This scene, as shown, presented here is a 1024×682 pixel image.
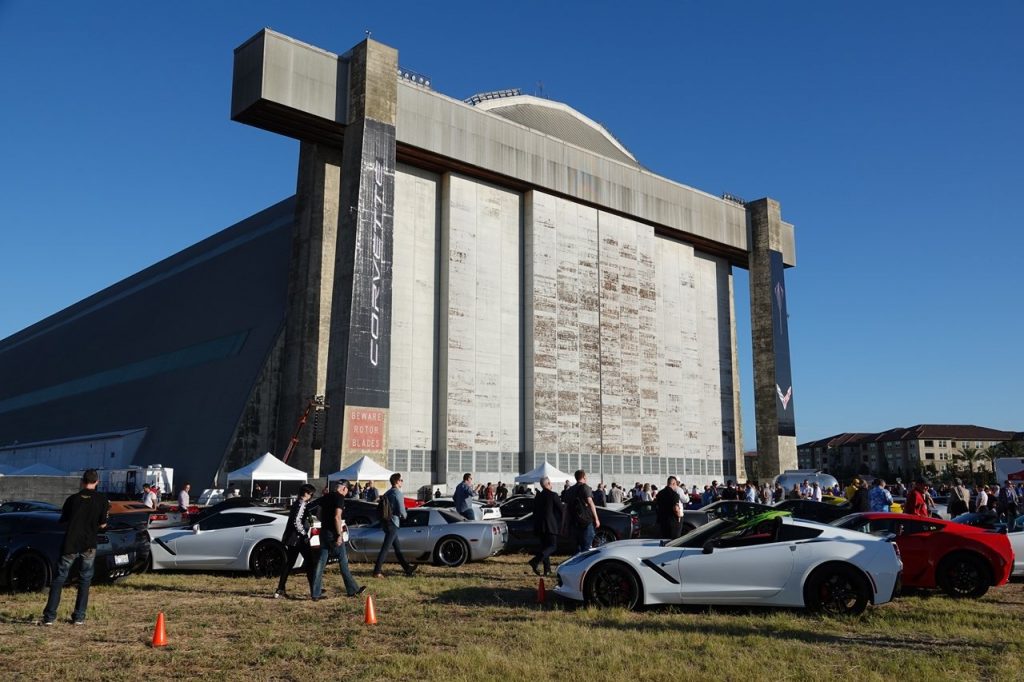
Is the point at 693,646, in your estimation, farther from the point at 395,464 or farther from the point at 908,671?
the point at 395,464

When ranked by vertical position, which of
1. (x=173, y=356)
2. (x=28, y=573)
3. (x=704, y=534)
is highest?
(x=173, y=356)

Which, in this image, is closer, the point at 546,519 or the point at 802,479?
the point at 546,519

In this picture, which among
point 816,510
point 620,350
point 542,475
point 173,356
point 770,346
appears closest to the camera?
point 816,510

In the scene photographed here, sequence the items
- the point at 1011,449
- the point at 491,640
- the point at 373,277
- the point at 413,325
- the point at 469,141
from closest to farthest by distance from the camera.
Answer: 1. the point at 491,640
2. the point at 373,277
3. the point at 413,325
4. the point at 469,141
5. the point at 1011,449

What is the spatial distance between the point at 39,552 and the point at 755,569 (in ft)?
34.2

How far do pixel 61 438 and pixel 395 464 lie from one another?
25.6m

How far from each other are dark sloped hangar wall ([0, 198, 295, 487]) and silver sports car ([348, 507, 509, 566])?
24138 mm

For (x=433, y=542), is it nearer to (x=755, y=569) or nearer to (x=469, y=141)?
(x=755, y=569)

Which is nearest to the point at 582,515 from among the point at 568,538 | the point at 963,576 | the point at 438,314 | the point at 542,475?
the point at 568,538

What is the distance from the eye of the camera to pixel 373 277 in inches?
1389

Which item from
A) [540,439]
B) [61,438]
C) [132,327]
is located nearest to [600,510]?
[540,439]

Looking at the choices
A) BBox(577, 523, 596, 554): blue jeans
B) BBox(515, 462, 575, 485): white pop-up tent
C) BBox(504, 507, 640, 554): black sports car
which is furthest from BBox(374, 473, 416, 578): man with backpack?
BBox(515, 462, 575, 485): white pop-up tent

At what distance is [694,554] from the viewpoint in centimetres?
1051

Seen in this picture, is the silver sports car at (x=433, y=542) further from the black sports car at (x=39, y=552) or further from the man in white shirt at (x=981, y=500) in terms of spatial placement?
the man in white shirt at (x=981, y=500)
